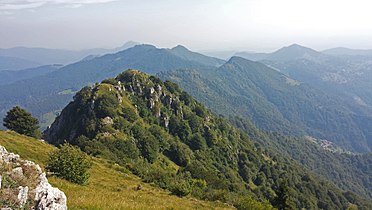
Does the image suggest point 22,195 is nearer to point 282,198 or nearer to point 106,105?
point 282,198

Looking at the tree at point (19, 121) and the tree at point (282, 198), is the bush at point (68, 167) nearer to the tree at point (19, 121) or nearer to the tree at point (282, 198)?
the tree at point (282, 198)

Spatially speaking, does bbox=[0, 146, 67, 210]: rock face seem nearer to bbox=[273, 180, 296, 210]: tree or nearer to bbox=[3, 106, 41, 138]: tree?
bbox=[273, 180, 296, 210]: tree

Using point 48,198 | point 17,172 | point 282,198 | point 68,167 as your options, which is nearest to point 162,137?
point 282,198

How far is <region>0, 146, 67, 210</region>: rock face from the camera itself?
11.3 m


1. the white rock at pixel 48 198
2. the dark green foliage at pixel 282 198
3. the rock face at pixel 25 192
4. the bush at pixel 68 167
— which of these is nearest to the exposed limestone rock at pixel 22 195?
the rock face at pixel 25 192

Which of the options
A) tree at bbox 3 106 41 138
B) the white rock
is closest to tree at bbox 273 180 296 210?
the white rock

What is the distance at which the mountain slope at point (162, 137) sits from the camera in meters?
115

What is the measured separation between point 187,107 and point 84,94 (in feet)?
200

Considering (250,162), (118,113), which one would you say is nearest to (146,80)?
(118,113)

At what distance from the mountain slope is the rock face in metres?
66.2

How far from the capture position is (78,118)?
136 m

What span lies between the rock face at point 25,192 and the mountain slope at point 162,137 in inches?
2606

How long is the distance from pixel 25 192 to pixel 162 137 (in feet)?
432

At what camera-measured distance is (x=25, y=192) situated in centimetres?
1174
